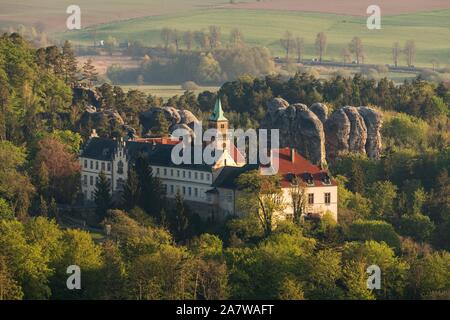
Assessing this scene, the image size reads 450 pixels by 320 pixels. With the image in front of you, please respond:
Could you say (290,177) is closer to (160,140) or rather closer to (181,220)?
(181,220)

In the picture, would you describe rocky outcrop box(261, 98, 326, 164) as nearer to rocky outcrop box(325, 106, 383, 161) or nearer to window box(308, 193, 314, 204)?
rocky outcrop box(325, 106, 383, 161)

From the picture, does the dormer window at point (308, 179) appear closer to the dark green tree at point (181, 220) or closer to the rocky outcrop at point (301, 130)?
the dark green tree at point (181, 220)

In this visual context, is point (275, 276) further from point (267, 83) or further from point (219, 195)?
point (267, 83)

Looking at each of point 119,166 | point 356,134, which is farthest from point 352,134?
point 119,166

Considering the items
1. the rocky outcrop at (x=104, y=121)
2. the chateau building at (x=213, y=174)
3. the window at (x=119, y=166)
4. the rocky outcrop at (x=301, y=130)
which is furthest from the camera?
the rocky outcrop at (x=104, y=121)

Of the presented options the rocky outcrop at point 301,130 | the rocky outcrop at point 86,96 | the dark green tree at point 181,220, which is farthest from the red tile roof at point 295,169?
the rocky outcrop at point 86,96
